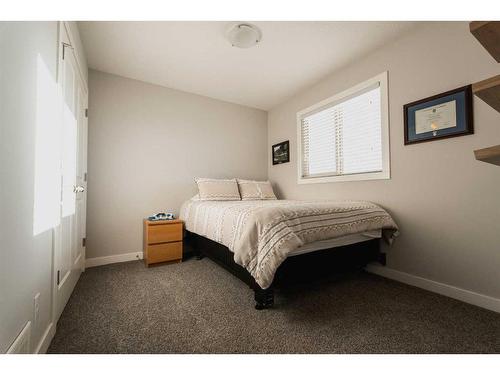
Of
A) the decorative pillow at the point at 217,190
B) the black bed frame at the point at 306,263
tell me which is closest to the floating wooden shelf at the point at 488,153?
the black bed frame at the point at 306,263

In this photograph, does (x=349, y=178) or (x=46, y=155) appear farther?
(x=349, y=178)

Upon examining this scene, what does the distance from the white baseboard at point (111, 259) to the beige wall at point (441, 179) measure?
2846 millimetres

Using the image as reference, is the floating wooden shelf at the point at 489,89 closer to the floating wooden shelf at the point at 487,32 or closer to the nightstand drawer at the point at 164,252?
the floating wooden shelf at the point at 487,32

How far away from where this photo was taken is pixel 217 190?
3100 millimetres

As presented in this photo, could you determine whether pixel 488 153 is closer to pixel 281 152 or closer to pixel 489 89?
pixel 489 89

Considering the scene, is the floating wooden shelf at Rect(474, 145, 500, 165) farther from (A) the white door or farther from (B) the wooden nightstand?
(B) the wooden nightstand

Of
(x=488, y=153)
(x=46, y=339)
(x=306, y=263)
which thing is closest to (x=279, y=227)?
(x=306, y=263)

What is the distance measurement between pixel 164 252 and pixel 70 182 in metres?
1.23

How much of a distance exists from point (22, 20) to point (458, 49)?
2.79m

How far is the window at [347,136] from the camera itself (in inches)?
93.7

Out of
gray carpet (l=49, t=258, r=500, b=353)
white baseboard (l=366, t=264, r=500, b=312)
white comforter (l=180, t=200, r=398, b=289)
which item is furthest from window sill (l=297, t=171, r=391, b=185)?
gray carpet (l=49, t=258, r=500, b=353)

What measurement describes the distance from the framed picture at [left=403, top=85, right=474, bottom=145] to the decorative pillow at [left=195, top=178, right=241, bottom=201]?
6.86 ft

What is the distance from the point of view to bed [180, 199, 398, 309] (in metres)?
1.55
